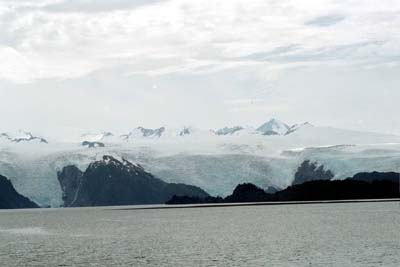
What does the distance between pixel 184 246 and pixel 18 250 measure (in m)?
20.2

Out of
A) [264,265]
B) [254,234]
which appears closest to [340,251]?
[264,265]

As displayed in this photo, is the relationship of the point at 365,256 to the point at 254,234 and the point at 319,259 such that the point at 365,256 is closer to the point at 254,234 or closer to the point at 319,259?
the point at 319,259

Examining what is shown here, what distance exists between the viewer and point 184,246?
88.8 metres

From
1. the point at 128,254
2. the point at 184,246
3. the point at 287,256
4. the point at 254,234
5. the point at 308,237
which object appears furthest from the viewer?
the point at 254,234

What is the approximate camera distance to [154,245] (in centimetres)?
9256

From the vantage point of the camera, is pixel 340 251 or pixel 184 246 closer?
pixel 340 251

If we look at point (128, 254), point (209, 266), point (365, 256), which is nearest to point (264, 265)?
point (209, 266)

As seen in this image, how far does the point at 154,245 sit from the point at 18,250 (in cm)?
1670

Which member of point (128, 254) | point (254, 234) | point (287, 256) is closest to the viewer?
point (287, 256)

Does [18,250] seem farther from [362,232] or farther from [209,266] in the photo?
[362,232]

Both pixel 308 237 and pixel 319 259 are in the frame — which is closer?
pixel 319 259

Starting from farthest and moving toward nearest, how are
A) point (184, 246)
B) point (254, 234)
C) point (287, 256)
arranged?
point (254, 234) < point (184, 246) < point (287, 256)

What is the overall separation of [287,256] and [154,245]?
25.8m

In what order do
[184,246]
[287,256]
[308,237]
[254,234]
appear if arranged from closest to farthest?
[287,256] < [184,246] < [308,237] < [254,234]
